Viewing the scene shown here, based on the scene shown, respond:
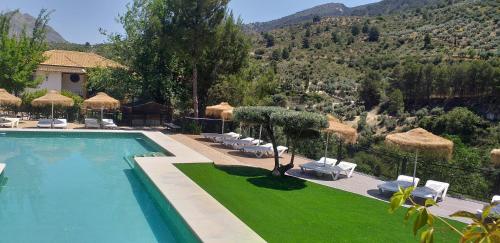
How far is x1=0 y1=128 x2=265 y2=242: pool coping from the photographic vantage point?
7742 millimetres

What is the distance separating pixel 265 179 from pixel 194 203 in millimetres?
3634

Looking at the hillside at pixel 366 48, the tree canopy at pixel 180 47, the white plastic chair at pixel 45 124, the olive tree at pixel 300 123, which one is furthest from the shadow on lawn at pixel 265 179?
the hillside at pixel 366 48

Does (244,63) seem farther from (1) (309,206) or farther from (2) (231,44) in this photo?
(1) (309,206)

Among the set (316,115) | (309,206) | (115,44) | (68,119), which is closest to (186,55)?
(115,44)

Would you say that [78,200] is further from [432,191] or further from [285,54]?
[285,54]

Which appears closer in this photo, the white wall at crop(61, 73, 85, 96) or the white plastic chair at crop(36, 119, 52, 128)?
the white plastic chair at crop(36, 119, 52, 128)

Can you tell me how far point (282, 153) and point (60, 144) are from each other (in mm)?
9861

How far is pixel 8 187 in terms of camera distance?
1209 centimetres

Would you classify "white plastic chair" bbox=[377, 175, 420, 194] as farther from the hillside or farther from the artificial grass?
the hillside

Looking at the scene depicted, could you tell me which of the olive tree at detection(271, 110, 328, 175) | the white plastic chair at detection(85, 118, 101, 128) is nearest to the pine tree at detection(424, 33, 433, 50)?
the white plastic chair at detection(85, 118, 101, 128)

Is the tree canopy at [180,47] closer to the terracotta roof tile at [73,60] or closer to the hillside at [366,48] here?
the terracotta roof tile at [73,60]

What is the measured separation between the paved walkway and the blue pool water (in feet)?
10.4

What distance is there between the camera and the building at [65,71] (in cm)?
3812

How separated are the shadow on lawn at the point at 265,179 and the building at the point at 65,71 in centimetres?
2627
